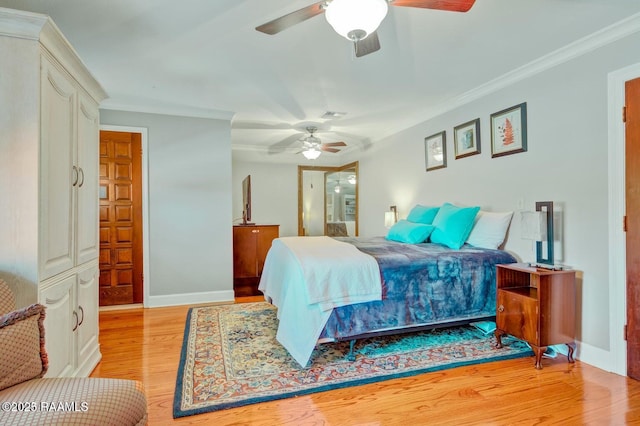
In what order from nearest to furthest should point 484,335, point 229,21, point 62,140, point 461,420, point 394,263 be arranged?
point 461,420
point 62,140
point 229,21
point 394,263
point 484,335

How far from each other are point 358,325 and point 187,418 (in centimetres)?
124

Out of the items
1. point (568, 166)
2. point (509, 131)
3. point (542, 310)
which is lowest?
point (542, 310)

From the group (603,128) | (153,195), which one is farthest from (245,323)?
(603,128)

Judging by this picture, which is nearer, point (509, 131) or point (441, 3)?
point (441, 3)

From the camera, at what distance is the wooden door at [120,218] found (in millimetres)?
3898

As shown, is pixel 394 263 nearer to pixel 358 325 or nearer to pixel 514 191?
pixel 358 325

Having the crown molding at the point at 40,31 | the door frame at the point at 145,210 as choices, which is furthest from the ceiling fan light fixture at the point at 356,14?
the door frame at the point at 145,210

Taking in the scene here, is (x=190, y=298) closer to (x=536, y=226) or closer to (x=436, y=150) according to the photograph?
(x=436, y=150)

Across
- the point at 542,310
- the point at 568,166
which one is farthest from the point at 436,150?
the point at 542,310

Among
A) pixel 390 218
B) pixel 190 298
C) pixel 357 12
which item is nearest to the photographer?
pixel 357 12

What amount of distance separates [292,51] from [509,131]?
2.20 metres

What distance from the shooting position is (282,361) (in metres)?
2.41

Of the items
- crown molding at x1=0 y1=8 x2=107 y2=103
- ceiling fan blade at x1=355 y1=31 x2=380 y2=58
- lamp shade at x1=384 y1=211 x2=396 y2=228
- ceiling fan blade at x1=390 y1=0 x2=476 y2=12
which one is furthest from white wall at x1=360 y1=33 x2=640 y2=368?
crown molding at x1=0 y1=8 x2=107 y2=103

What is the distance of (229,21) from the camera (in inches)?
84.6
